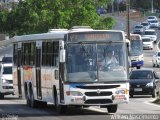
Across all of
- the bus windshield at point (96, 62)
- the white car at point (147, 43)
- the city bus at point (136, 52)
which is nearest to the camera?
the bus windshield at point (96, 62)

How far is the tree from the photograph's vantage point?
56.8 m

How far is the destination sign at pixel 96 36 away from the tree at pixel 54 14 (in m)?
31.2

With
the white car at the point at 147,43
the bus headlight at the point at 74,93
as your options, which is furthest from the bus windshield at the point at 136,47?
the bus headlight at the point at 74,93

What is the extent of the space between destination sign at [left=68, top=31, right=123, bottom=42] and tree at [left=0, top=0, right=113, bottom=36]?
102 ft

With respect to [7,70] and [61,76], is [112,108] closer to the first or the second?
[61,76]

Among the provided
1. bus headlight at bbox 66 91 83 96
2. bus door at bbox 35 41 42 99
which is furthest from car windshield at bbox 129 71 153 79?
bus headlight at bbox 66 91 83 96

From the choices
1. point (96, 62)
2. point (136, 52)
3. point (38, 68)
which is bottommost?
point (136, 52)

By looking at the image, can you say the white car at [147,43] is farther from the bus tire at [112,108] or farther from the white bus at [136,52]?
the bus tire at [112,108]

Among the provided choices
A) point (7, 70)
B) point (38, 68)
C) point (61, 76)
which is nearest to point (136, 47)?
point (7, 70)

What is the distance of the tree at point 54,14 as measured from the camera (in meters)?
56.8

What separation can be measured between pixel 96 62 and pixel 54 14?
33.6 m

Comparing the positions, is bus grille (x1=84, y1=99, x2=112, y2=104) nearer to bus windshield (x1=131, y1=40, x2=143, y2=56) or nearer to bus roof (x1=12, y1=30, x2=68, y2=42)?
bus roof (x1=12, y1=30, x2=68, y2=42)

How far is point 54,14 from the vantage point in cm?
5766

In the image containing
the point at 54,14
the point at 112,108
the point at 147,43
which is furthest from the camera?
the point at 147,43
